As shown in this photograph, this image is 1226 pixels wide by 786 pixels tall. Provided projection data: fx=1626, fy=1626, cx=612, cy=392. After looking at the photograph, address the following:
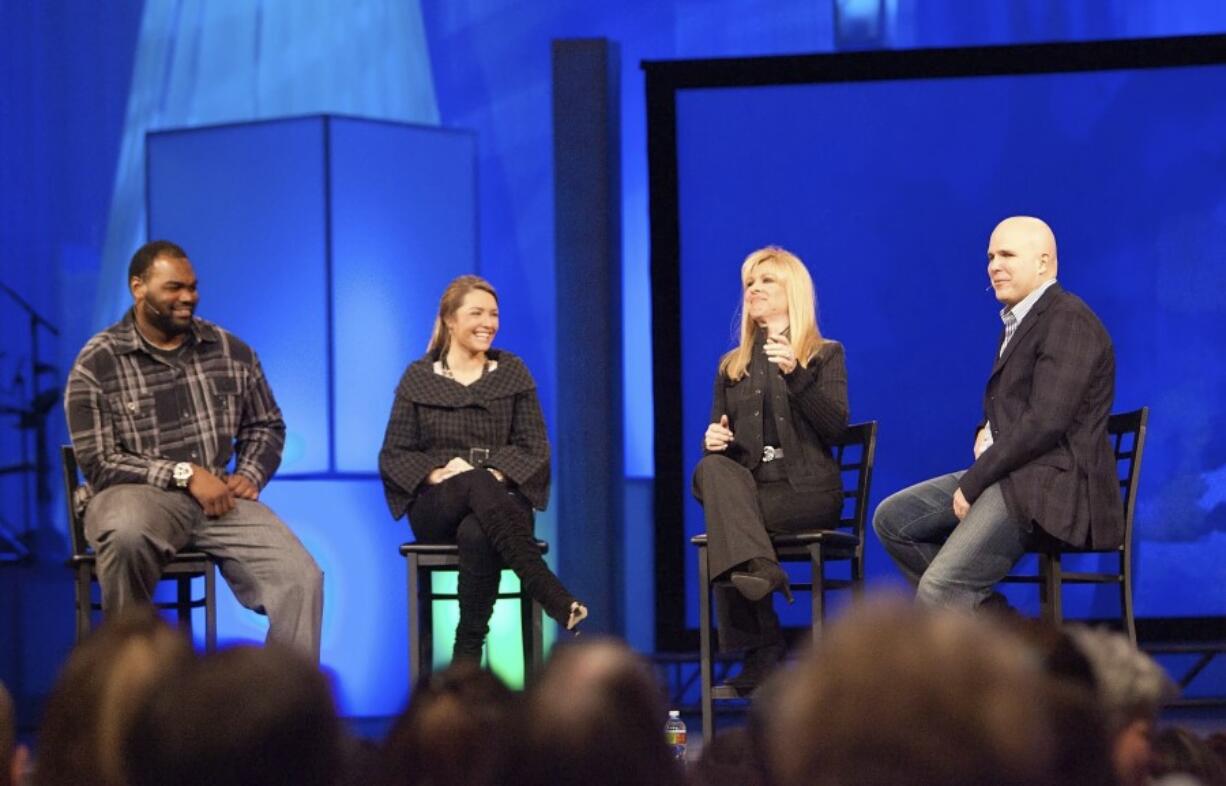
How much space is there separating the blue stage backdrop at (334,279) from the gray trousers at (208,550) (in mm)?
1441

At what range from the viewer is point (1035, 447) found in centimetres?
388

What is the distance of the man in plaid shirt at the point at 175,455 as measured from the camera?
4.09 meters

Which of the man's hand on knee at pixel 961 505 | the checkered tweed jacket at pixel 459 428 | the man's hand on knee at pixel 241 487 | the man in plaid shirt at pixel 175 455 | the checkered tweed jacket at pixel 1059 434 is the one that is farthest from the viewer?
the checkered tweed jacket at pixel 459 428

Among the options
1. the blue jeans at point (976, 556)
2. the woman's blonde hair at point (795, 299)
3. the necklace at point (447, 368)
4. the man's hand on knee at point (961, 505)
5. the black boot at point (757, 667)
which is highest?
the woman's blonde hair at point (795, 299)

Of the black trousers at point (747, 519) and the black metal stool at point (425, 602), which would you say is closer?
the black trousers at point (747, 519)

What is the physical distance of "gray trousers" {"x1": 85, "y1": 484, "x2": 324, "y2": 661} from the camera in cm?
405

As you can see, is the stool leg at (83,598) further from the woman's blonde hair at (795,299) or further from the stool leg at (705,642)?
the woman's blonde hair at (795,299)

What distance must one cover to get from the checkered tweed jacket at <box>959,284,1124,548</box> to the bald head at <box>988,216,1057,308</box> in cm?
7

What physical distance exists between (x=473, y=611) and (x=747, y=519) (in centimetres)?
79

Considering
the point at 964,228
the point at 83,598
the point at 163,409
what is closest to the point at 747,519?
the point at 163,409

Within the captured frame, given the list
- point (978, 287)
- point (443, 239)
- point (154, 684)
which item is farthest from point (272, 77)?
point (154, 684)

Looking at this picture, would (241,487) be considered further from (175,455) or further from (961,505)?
(961,505)

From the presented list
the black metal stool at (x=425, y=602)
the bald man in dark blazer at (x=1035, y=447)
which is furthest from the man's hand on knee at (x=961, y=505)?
the black metal stool at (x=425, y=602)

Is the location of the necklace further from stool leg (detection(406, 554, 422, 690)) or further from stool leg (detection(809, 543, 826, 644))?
stool leg (detection(809, 543, 826, 644))
